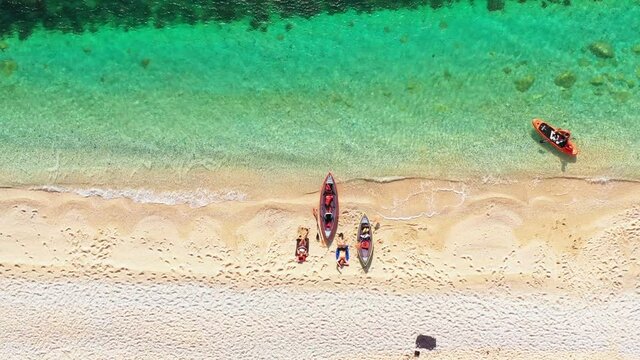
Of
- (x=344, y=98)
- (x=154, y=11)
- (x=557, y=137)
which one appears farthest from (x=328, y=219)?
(x=154, y=11)

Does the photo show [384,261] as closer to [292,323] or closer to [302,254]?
[302,254]

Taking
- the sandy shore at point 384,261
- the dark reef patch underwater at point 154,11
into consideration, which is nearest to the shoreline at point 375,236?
the sandy shore at point 384,261

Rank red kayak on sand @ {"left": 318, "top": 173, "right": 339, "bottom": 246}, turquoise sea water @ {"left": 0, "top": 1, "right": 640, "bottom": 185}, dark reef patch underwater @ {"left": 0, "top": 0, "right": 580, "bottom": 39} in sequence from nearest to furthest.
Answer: red kayak on sand @ {"left": 318, "top": 173, "right": 339, "bottom": 246} → turquoise sea water @ {"left": 0, "top": 1, "right": 640, "bottom": 185} → dark reef patch underwater @ {"left": 0, "top": 0, "right": 580, "bottom": 39}

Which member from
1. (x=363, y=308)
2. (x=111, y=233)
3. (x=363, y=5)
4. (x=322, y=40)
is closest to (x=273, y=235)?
(x=363, y=308)

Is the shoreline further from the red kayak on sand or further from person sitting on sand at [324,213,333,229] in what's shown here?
person sitting on sand at [324,213,333,229]

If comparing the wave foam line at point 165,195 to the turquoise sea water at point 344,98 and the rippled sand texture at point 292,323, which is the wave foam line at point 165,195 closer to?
the turquoise sea water at point 344,98

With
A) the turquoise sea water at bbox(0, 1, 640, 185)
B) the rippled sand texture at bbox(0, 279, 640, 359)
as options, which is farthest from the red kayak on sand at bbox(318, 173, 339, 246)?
the rippled sand texture at bbox(0, 279, 640, 359)

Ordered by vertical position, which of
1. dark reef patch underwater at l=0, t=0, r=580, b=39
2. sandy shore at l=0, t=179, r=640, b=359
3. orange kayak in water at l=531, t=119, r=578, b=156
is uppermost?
dark reef patch underwater at l=0, t=0, r=580, b=39
